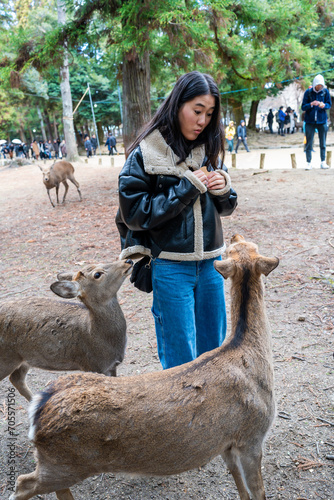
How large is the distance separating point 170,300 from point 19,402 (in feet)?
6.60

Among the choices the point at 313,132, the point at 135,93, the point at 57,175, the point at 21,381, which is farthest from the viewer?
the point at 57,175

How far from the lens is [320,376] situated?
357 centimetres

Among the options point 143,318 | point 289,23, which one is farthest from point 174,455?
point 289,23

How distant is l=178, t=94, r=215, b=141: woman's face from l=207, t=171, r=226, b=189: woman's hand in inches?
11.1

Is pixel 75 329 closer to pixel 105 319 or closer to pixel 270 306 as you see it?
pixel 105 319

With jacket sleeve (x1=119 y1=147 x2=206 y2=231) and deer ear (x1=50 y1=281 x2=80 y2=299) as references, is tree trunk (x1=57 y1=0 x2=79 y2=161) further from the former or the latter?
jacket sleeve (x1=119 y1=147 x2=206 y2=231)

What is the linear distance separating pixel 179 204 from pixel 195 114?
0.58 meters

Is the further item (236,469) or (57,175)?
(57,175)

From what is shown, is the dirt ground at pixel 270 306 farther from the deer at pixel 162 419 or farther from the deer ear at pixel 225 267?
the deer ear at pixel 225 267

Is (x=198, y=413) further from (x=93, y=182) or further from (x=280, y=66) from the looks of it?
(x=93, y=182)

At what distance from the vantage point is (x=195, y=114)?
249 cm

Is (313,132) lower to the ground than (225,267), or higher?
higher

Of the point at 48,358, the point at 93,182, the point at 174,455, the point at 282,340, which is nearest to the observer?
the point at 174,455

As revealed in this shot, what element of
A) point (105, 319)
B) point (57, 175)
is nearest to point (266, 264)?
point (105, 319)
